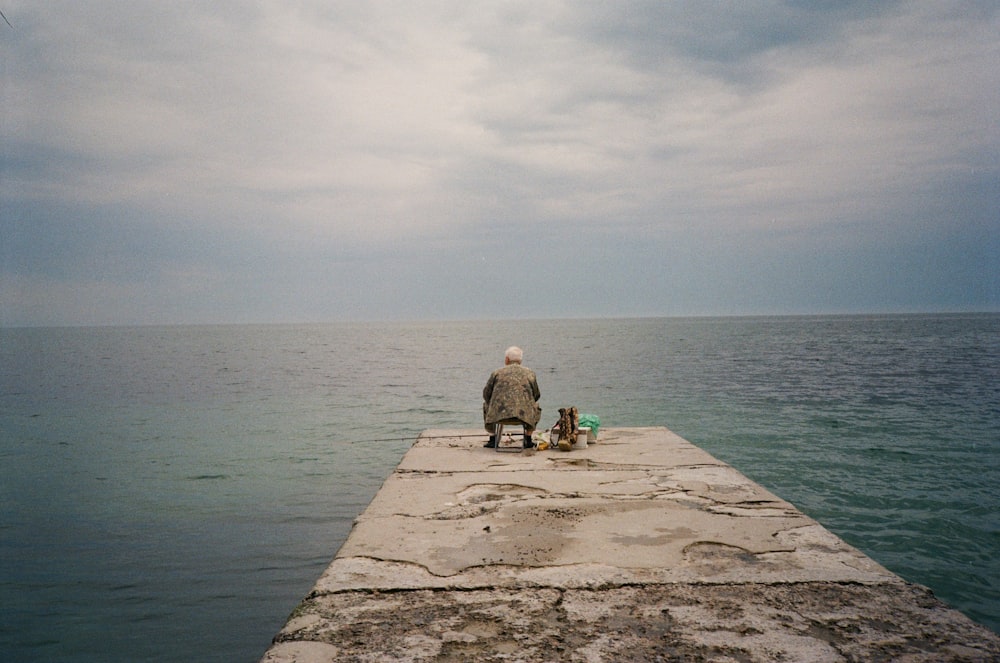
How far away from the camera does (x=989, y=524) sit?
8.11 metres

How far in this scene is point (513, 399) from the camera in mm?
8422

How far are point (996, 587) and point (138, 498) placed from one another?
35.4 feet

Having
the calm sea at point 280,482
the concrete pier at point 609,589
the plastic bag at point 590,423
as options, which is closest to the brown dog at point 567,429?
the plastic bag at point 590,423

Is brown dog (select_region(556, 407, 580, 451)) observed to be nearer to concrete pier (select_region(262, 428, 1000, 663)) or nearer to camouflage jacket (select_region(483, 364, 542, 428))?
camouflage jacket (select_region(483, 364, 542, 428))

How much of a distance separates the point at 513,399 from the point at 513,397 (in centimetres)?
3

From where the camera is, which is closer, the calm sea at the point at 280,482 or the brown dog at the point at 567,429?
the calm sea at the point at 280,482

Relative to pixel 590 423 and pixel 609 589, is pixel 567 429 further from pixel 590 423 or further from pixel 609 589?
pixel 609 589

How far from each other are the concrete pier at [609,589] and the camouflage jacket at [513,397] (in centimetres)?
Result: 221

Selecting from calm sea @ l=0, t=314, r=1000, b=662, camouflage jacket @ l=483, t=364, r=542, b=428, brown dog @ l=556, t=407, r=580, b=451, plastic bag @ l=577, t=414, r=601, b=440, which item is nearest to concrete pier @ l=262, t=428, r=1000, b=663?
calm sea @ l=0, t=314, r=1000, b=662

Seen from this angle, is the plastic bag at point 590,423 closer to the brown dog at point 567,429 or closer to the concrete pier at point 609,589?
the brown dog at point 567,429

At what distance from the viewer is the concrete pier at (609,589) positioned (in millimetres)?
3049

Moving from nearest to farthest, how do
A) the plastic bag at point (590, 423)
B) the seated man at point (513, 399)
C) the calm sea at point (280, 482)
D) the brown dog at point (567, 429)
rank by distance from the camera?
1. the calm sea at point (280, 482)
2. the seated man at point (513, 399)
3. the brown dog at point (567, 429)
4. the plastic bag at point (590, 423)

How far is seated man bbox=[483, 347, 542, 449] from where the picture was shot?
27.6 ft

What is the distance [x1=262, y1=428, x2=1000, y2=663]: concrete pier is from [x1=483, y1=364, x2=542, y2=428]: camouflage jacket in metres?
2.21
